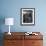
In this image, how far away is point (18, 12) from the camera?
4.62 metres

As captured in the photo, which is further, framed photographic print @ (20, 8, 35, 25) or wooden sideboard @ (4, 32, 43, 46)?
framed photographic print @ (20, 8, 35, 25)

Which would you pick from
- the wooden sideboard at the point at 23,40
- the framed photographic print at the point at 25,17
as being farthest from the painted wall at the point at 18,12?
the wooden sideboard at the point at 23,40

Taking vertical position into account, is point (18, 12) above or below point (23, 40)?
above

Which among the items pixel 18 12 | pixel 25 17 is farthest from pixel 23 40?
pixel 18 12

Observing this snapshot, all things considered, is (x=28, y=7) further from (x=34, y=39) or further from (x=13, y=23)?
(x=34, y=39)

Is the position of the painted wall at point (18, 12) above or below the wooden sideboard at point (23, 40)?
above

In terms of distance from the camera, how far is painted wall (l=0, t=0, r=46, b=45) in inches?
181

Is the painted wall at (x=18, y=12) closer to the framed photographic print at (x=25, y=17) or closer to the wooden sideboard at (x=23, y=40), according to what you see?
the framed photographic print at (x=25, y=17)

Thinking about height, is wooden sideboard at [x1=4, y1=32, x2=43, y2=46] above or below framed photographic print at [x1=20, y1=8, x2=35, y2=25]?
below

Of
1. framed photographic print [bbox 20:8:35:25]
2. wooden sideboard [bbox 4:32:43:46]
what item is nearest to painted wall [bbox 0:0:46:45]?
framed photographic print [bbox 20:8:35:25]

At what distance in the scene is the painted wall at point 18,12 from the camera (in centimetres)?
461

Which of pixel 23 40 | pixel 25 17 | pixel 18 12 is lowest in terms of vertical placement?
pixel 23 40

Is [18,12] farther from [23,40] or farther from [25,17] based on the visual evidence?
[23,40]

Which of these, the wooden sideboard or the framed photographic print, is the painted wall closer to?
the framed photographic print
